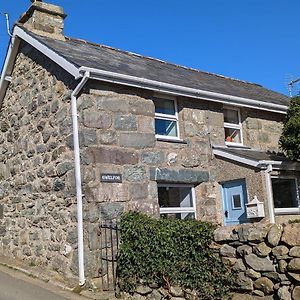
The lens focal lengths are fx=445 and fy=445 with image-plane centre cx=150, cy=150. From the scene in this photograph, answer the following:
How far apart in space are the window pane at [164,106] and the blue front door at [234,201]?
2.32 metres

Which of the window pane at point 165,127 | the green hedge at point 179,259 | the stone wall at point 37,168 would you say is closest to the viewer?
the green hedge at point 179,259

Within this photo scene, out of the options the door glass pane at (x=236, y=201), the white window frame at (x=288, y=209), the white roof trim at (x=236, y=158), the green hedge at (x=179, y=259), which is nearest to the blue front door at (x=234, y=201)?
the door glass pane at (x=236, y=201)

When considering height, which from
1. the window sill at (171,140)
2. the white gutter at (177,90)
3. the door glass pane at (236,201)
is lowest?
the door glass pane at (236,201)

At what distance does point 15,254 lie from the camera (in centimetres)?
1167

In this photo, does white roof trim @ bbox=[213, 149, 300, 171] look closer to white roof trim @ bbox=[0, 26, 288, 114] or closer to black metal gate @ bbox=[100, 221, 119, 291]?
white roof trim @ bbox=[0, 26, 288, 114]

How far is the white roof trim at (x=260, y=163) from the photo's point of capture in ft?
33.8

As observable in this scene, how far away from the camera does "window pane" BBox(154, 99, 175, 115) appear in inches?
435

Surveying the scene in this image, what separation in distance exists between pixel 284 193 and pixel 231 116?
2.61m

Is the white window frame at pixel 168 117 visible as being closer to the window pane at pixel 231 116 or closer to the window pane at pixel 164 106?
the window pane at pixel 164 106

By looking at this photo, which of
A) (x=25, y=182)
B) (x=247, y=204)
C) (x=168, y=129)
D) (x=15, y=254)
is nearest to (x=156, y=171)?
(x=168, y=129)

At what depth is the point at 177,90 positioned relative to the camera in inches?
427

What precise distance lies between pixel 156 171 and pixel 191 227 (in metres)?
2.81

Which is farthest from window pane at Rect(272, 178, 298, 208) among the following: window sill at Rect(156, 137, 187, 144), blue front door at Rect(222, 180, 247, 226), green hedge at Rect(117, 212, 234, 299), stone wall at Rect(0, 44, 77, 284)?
stone wall at Rect(0, 44, 77, 284)

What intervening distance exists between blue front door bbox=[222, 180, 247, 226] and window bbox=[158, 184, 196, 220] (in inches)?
35.2
